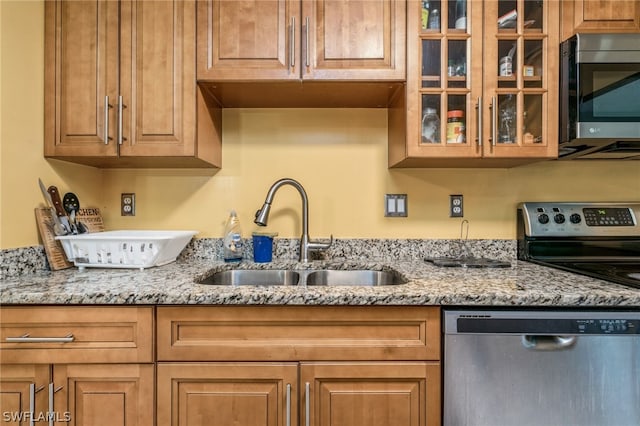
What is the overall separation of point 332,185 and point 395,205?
318mm

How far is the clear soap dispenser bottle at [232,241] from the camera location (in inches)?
63.2

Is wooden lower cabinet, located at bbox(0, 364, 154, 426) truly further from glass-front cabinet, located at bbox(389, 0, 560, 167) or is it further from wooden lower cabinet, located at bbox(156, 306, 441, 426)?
glass-front cabinet, located at bbox(389, 0, 560, 167)

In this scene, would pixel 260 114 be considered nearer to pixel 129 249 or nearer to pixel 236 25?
pixel 236 25

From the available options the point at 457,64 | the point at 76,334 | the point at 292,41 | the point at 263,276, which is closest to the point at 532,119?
the point at 457,64

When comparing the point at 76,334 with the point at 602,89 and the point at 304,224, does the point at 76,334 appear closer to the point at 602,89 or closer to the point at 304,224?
the point at 304,224

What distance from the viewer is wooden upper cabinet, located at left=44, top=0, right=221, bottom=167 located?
1.35 meters

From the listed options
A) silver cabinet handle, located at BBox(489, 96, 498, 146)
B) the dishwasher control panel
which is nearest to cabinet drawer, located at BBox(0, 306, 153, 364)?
the dishwasher control panel

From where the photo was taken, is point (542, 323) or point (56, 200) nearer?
point (542, 323)

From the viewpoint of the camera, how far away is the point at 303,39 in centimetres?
135

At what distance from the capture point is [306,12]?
4.42 feet

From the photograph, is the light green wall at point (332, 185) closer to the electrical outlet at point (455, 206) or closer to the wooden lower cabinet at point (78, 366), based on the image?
the electrical outlet at point (455, 206)

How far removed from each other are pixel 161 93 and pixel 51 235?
0.69 meters

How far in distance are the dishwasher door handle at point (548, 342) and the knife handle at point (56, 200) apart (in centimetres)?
170

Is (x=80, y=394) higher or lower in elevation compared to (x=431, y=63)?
lower
